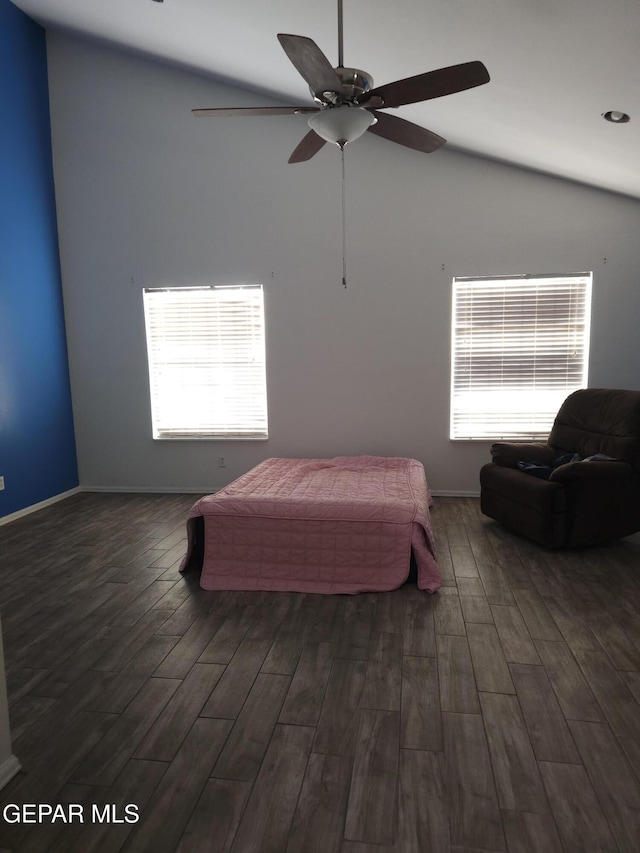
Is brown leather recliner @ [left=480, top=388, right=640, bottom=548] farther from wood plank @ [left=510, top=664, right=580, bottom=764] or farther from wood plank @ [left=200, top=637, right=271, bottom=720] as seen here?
wood plank @ [left=200, top=637, right=271, bottom=720]

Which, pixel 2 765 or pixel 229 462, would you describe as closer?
pixel 2 765

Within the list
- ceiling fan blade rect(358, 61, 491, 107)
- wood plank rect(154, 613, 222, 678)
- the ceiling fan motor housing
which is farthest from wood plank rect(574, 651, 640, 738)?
the ceiling fan motor housing

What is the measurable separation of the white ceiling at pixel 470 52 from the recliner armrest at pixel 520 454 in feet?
7.30

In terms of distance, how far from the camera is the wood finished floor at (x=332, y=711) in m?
1.62

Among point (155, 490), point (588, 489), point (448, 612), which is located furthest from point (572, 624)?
point (155, 490)

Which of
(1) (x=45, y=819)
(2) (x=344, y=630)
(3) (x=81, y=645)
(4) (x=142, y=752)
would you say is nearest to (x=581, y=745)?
(2) (x=344, y=630)

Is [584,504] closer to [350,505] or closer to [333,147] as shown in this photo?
[350,505]

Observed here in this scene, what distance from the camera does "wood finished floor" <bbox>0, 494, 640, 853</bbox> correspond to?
162 centimetres

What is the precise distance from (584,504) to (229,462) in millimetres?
3320

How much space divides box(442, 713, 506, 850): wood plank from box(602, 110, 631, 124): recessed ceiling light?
3.44 metres

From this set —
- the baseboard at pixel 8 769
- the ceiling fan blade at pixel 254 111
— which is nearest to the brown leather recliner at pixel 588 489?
the ceiling fan blade at pixel 254 111

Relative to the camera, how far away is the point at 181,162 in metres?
5.21

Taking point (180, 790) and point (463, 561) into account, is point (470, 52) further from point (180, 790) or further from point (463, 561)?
point (180, 790)

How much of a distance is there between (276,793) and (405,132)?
2925mm
